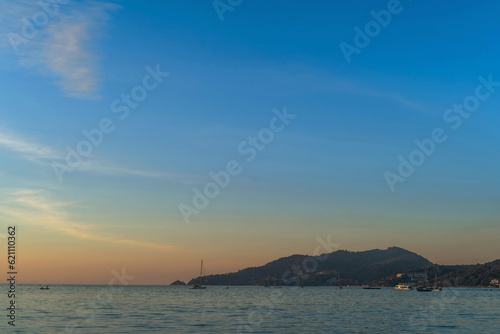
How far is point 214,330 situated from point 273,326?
11.0m

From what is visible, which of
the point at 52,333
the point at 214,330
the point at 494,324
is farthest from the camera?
the point at 494,324

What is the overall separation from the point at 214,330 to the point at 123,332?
1382 centimetres

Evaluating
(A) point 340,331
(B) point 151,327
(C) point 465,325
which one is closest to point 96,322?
(B) point 151,327

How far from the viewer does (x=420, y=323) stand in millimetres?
93188

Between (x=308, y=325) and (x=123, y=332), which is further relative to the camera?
(x=308, y=325)

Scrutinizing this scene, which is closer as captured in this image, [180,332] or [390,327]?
[180,332]

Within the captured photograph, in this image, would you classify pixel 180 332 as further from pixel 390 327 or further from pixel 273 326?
pixel 390 327

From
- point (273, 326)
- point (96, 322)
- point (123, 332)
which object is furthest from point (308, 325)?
point (96, 322)

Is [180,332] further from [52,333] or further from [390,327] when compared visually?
[390,327]

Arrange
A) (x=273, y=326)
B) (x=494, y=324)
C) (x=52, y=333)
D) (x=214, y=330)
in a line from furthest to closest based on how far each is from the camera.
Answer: (x=494, y=324) < (x=273, y=326) < (x=214, y=330) < (x=52, y=333)

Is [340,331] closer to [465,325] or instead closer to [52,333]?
[465,325]

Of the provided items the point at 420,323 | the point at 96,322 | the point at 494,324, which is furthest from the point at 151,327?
the point at 494,324

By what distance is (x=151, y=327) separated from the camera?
82875 millimetres

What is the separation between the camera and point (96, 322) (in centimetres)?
9000
